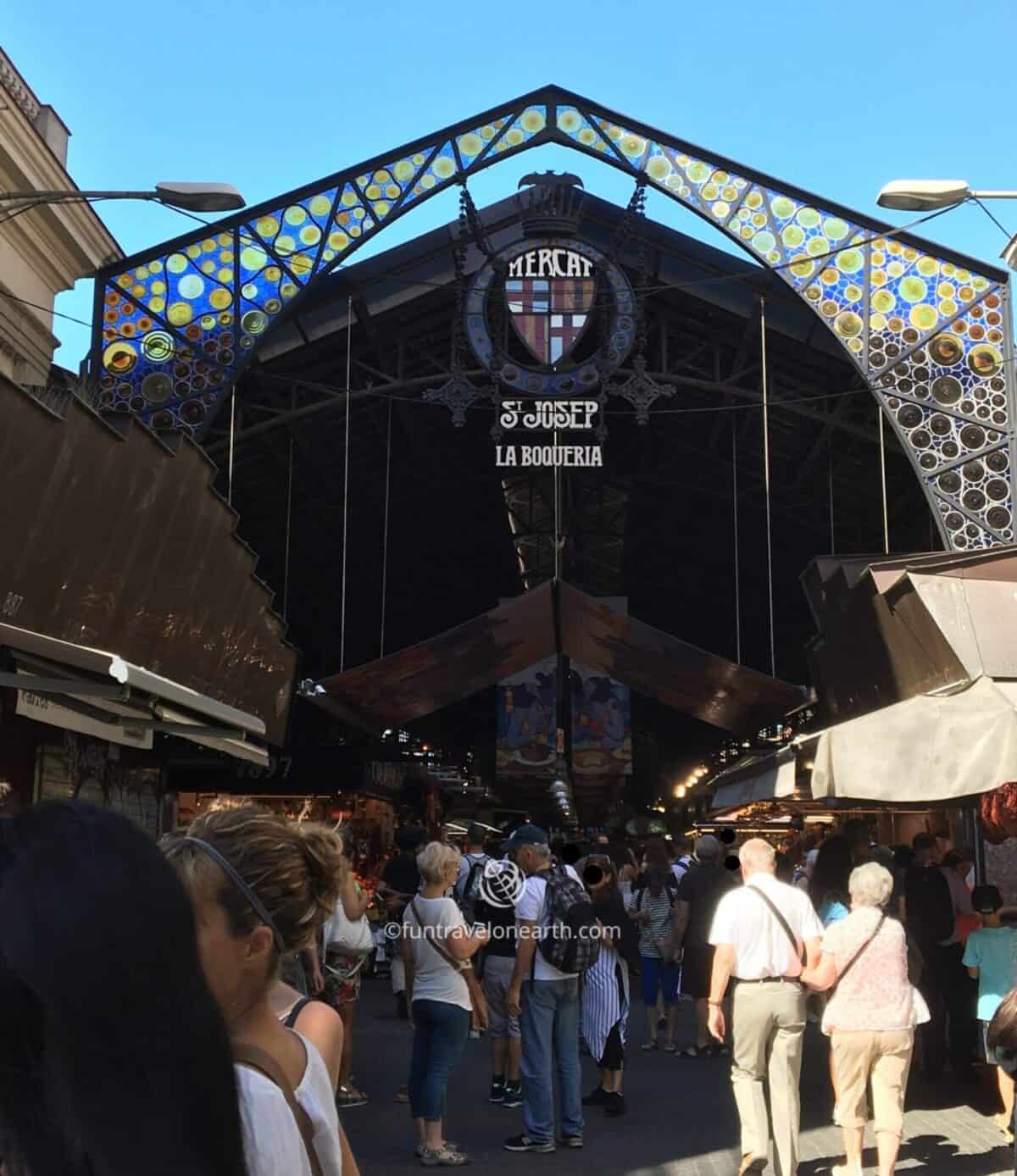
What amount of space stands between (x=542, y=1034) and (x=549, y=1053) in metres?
0.12

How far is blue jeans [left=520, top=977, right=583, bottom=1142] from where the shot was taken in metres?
8.25

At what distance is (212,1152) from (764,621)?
99.3 ft

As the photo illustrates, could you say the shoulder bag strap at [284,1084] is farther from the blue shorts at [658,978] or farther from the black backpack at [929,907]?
the blue shorts at [658,978]

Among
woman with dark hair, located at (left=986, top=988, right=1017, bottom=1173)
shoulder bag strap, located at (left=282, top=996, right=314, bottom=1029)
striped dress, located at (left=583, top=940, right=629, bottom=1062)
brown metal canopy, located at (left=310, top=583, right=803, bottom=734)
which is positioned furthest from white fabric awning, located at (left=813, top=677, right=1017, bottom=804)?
brown metal canopy, located at (left=310, top=583, right=803, bottom=734)

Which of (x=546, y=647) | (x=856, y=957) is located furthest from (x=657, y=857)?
(x=856, y=957)

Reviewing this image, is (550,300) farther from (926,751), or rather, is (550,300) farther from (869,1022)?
(869,1022)

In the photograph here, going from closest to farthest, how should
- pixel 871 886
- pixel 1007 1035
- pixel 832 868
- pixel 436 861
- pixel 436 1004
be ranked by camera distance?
pixel 1007 1035 → pixel 871 886 → pixel 436 1004 → pixel 436 861 → pixel 832 868

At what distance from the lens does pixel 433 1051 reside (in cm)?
787

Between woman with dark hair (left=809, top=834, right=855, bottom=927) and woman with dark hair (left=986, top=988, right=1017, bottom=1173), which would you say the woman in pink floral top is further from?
woman with dark hair (left=809, top=834, right=855, bottom=927)

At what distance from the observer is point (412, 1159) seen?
8.02m

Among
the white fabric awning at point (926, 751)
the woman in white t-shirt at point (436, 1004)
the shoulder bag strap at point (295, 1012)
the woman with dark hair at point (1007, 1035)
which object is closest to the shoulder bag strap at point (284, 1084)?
the shoulder bag strap at point (295, 1012)

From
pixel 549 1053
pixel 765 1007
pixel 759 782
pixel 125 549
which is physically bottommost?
pixel 549 1053

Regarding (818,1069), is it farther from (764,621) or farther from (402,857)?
(764,621)

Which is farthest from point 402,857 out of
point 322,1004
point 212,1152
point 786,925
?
point 212,1152
